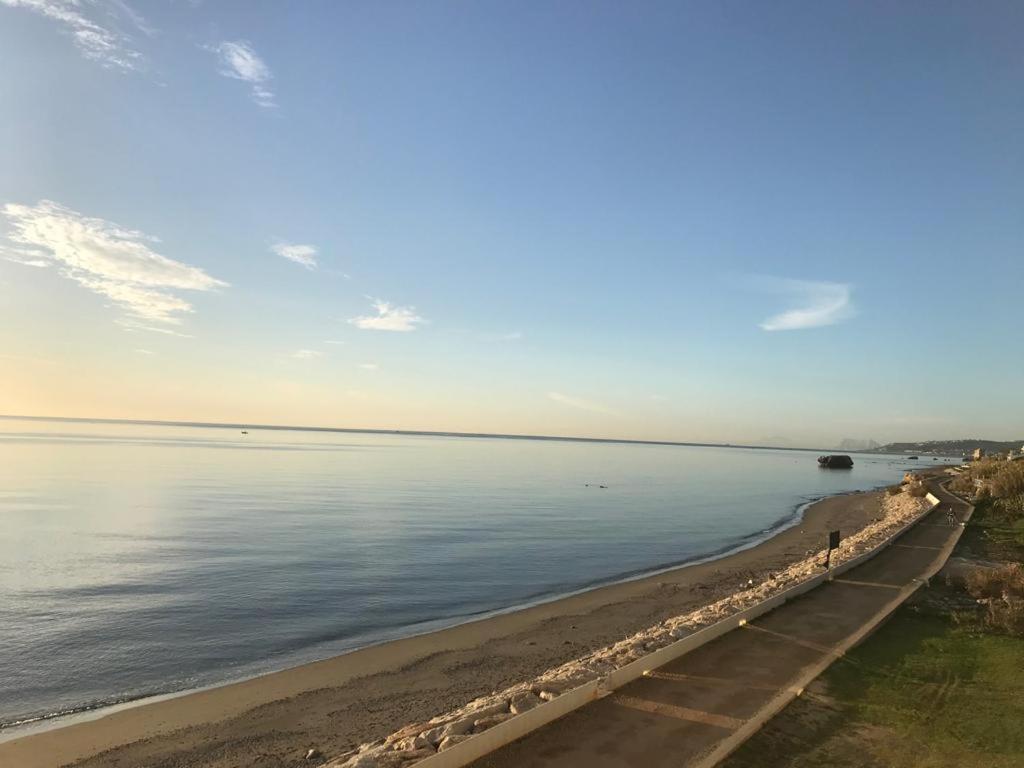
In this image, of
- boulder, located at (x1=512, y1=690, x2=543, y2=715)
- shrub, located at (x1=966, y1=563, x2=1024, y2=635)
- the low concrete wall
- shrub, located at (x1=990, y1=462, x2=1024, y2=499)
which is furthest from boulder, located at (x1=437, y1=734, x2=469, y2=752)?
shrub, located at (x1=990, y1=462, x2=1024, y2=499)

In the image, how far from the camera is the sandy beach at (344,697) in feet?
34.8

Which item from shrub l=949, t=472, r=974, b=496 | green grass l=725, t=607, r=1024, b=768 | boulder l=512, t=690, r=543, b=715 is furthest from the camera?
shrub l=949, t=472, r=974, b=496

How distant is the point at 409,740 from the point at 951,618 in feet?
42.2

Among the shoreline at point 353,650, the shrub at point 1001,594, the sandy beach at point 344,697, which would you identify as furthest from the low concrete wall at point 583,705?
the shoreline at point 353,650

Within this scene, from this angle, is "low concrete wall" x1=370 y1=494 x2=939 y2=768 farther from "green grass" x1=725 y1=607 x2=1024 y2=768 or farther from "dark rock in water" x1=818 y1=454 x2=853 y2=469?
"dark rock in water" x1=818 y1=454 x2=853 y2=469

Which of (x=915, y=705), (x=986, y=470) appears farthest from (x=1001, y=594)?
(x=986, y=470)

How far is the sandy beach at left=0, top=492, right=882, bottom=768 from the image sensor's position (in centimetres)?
1060

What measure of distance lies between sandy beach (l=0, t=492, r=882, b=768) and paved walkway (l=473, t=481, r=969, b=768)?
4.01 meters

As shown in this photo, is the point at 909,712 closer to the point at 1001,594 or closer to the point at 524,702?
the point at 524,702

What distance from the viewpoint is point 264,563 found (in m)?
25.2

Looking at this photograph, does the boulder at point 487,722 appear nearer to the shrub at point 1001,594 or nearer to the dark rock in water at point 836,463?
the shrub at point 1001,594

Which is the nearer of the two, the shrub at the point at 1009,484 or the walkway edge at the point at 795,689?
the walkway edge at the point at 795,689

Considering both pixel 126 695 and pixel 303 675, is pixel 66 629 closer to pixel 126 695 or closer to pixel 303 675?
pixel 126 695

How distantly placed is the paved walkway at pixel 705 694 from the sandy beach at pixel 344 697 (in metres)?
4.01
